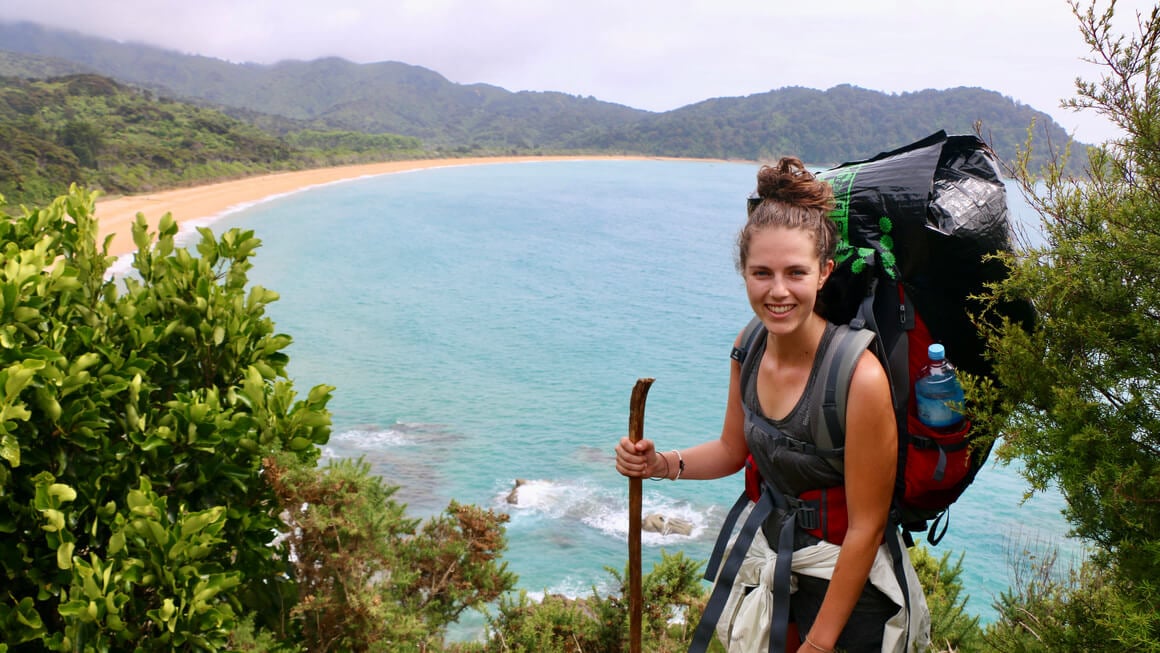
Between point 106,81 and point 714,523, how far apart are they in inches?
2558

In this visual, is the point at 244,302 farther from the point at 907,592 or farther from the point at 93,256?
the point at 907,592

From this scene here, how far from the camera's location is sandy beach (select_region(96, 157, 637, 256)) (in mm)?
28312

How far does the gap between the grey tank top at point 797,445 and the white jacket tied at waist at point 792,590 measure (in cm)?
15

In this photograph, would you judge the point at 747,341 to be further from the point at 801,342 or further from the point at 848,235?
the point at 848,235

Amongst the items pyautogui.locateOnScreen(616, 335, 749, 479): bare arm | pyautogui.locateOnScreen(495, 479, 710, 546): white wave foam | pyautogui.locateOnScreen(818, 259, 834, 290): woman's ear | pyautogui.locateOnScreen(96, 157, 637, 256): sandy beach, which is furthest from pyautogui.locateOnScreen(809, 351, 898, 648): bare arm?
pyautogui.locateOnScreen(96, 157, 637, 256): sandy beach

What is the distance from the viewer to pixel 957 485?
187cm

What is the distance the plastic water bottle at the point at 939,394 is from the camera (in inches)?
70.8

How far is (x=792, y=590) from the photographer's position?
1.94 m

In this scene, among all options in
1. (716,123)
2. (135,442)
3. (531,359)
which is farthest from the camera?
(716,123)

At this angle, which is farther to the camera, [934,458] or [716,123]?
[716,123]

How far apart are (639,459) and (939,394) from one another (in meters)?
0.79

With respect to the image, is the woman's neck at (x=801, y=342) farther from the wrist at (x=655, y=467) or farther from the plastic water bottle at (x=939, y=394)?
the wrist at (x=655, y=467)

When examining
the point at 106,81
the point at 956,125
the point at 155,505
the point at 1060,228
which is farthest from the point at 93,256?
the point at 956,125

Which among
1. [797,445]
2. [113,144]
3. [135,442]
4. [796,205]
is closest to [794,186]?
[796,205]
